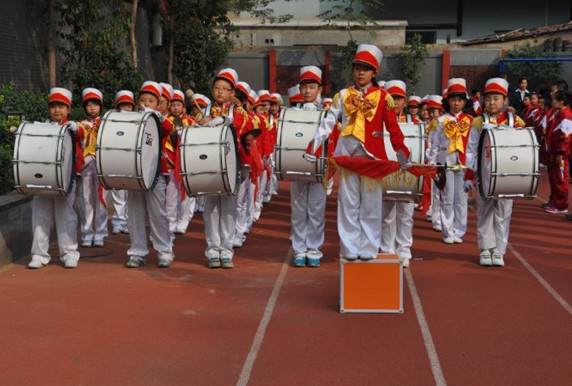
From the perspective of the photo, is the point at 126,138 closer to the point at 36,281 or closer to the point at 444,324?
the point at 36,281

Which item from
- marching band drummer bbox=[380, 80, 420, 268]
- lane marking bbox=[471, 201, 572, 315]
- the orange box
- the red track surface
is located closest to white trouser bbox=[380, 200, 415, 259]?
marching band drummer bbox=[380, 80, 420, 268]

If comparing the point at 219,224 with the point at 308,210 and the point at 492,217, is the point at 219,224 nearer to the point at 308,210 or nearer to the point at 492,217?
the point at 308,210

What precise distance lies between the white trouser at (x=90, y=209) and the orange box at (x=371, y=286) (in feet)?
13.6

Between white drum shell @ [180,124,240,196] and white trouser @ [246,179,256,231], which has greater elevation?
white drum shell @ [180,124,240,196]

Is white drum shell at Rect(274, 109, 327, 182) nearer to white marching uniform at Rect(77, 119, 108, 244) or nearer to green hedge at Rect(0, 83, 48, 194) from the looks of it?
white marching uniform at Rect(77, 119, 108, 244)

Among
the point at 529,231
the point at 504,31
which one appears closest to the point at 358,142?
the point at 529,231

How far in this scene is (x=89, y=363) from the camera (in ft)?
18.9

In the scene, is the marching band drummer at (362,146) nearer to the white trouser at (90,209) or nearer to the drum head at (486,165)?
the drum head at (486,165)

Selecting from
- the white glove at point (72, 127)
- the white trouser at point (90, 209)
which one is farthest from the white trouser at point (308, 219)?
the white trouser at point (90, 209)

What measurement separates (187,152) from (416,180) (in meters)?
2.16

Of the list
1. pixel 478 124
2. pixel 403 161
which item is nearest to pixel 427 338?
pixel 403 161

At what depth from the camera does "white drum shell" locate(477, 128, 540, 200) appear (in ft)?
27.8

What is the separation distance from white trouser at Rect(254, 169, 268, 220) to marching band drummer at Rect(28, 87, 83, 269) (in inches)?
153

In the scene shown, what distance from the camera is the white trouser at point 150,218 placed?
898 cm
